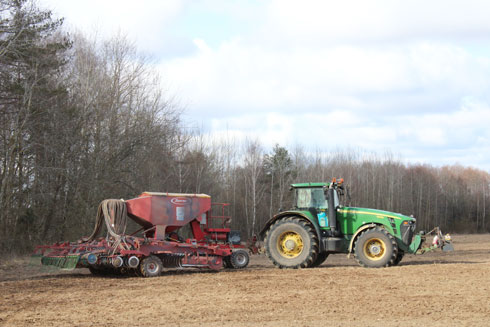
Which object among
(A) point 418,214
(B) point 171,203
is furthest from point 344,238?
(A) point 418,214

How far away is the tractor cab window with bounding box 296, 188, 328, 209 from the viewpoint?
17.4m

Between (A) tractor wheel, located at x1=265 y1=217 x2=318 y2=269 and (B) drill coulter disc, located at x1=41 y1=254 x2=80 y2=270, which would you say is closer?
(B) drill coulter disc, located at x1=41 y1=254 x2=80 y2=270

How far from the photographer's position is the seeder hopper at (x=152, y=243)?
1498cm

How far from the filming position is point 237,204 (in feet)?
158

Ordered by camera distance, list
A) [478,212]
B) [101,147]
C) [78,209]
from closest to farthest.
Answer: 1. [78,209]
2. [101,147]
3. [478,212]

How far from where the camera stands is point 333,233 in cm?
1719

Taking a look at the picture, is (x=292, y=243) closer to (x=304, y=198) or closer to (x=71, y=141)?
(x=304, y=198)

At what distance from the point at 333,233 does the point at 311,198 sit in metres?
1.22

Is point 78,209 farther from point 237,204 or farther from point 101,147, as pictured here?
point 237,204

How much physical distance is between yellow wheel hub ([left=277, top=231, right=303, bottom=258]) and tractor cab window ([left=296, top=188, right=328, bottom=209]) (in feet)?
3.09

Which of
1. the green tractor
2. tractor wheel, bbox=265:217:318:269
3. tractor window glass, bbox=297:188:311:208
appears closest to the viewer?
the green tractor

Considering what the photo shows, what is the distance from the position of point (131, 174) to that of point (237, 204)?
61.6 ft

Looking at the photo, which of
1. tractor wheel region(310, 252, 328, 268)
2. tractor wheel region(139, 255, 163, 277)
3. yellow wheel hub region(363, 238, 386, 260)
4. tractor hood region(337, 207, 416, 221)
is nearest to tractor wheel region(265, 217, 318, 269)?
tractor wheel region(310, 252, 328, 268)

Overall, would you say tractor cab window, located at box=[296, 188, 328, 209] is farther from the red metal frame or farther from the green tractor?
the red metal frame
